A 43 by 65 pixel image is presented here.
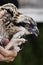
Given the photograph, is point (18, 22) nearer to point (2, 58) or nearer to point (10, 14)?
point (10, 14)

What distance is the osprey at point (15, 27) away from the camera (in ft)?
4.93

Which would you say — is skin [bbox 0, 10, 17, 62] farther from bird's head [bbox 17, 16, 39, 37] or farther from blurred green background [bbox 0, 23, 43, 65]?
blurred green background [bbox 0, 23, 43, 65]

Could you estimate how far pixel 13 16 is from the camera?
1517 mm

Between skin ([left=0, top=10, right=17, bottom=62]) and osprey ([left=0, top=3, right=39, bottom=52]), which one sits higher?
osprey ([left=0, top=3, right=39, bottom=52])

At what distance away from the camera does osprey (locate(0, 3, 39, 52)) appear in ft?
4.93

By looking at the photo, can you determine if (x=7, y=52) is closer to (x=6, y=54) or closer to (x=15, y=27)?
(x=6, y=54)

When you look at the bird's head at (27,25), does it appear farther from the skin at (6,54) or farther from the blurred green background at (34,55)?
the blurred green background at (34,55)

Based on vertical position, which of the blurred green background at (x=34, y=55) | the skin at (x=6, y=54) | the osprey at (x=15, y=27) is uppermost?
the osprey at (x=15, y=27)

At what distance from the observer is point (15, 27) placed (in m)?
1.51

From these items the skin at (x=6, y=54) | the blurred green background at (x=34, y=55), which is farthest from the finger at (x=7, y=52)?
the blurred green background at (x=34, y=55)

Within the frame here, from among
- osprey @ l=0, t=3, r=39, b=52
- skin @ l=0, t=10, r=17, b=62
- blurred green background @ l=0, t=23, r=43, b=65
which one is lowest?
blurred green background @ l=0, t=23, r=43, b=65

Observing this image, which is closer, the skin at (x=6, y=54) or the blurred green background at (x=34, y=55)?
the skin at (x=6, y=54)

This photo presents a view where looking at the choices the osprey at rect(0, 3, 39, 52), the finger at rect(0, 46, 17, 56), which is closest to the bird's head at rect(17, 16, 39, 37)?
the osprey at rect(0, 3, 39, 52)

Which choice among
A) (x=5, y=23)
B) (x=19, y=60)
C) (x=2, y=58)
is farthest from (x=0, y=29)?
(x=19, y=60)
